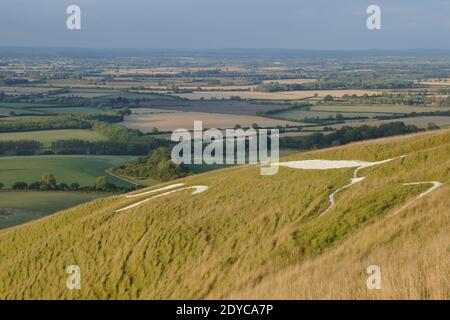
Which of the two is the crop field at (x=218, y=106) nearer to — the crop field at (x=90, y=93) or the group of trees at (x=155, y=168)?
the crop field at (x=90, y=93)

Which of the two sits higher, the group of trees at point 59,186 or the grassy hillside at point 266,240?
the grassy hillside at point 266,240

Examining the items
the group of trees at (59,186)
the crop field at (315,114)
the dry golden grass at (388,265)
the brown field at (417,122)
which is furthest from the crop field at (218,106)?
the dry golden grass at (388,265)

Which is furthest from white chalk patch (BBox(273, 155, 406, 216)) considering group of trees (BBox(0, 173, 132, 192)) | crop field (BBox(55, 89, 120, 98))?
crop field (BBox(55, 89, 120, 98))

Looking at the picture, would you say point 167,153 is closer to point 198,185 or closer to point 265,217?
point 198,185

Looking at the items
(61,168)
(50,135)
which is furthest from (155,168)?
(50,135)
